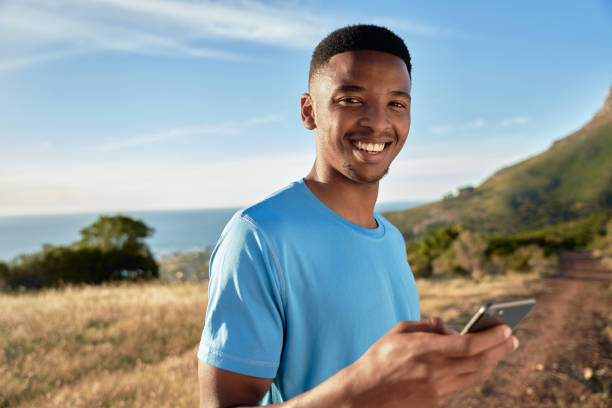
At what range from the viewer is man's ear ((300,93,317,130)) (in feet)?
6.15

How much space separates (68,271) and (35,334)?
19797 mm

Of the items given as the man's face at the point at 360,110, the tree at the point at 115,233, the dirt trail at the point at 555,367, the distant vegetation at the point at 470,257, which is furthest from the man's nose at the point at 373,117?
the tree at the point at 115,233

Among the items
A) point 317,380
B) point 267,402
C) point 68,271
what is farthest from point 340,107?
point 68,271

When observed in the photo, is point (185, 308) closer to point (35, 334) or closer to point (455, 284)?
point (35, 334)

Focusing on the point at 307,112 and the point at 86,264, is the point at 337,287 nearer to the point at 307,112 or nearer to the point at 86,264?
the point at 307,112

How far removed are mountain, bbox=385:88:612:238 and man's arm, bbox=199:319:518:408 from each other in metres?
71.8

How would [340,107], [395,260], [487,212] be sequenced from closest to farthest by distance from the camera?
[340,107]
[395,260]
[487,212]

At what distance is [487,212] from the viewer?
86.6m

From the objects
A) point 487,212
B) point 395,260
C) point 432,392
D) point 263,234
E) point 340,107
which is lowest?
point 487,212

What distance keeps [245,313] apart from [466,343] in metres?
0.65

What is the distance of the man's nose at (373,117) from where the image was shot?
1655mm

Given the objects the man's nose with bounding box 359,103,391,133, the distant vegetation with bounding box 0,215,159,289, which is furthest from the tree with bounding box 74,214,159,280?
the man's nose with bounding box 359,103,391,133

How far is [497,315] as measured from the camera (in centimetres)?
95

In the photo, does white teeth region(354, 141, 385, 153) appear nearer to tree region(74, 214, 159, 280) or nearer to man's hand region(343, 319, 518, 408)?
man's hand region(343, 319, 518, 408)
